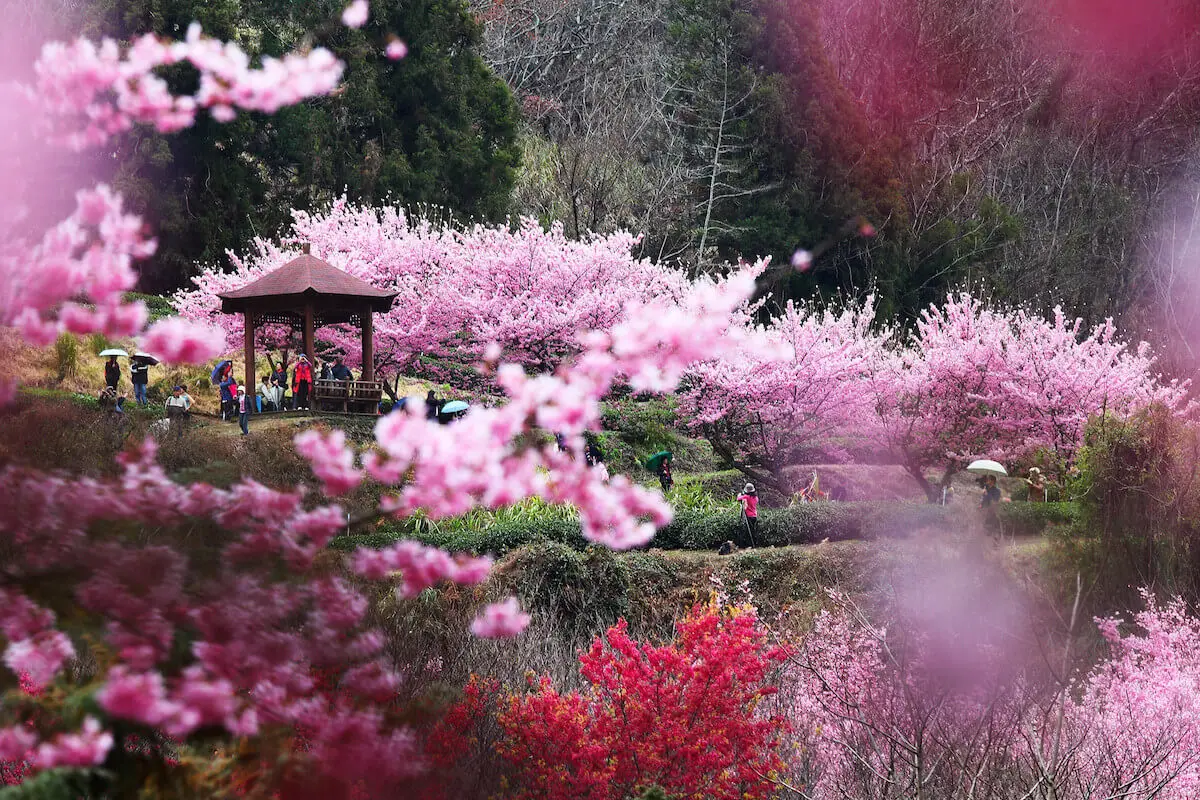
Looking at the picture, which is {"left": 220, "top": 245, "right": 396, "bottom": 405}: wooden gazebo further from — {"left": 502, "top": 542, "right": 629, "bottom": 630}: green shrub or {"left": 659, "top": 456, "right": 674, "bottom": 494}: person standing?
{"left": 502, "top": 542, "right": 629, "bottom": 630}: green shrub

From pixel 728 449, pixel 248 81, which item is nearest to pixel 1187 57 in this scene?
pixel 728 449

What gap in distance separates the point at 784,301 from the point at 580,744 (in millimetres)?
22690

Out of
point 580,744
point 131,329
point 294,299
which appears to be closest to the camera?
point 131,329

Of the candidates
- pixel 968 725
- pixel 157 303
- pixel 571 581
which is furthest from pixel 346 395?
pixel 968 725

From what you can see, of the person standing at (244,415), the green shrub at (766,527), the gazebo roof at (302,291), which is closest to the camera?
the green shrub at (766,527)

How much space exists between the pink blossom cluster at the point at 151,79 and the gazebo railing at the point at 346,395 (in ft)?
45.7

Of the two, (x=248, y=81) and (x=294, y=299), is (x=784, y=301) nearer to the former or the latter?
(x=294, y=299)

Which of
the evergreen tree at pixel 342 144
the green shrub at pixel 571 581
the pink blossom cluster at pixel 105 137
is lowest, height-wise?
the green shrub at pixel 571 581

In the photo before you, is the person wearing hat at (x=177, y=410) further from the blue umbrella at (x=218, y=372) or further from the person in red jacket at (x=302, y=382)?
the blue umbrella at (x=218, y=372)

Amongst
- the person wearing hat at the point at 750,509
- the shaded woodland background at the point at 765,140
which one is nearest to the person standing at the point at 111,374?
the shaded woodland background at the point at 765,140

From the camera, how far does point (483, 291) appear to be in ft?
61.2

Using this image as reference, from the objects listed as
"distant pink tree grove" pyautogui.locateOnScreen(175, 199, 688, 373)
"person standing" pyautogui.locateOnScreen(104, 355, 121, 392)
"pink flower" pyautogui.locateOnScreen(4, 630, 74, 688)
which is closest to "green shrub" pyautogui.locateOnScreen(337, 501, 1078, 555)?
"distant pink tree grove" pyautogui.locateOnScreen(175, 199, 688, 373)

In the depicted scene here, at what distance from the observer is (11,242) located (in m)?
2.36

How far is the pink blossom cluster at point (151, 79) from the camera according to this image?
2.25 m
